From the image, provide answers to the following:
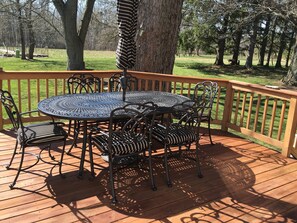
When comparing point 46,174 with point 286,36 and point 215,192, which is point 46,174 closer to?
point 215,192

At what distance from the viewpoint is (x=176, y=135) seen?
2.91 meters

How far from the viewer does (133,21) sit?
2.97 metres

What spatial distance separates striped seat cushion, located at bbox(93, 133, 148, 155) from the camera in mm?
2535

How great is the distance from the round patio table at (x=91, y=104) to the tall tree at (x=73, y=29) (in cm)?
666

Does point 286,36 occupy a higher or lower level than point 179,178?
higher

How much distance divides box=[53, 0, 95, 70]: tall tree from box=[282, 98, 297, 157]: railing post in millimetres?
7705

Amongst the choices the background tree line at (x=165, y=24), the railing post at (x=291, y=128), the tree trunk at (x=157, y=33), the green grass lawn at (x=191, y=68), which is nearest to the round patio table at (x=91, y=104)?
the railing post at (x=291, y=128)

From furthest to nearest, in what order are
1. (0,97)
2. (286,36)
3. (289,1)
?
(286,36) → (289,1) → (0,97)

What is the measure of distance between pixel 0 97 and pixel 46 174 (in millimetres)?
911

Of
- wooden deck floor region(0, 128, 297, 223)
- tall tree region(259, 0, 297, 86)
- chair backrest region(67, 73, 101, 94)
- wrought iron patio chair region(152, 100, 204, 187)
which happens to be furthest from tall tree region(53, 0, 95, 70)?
wrought iron patio chair region(152, 100, 204, 187)

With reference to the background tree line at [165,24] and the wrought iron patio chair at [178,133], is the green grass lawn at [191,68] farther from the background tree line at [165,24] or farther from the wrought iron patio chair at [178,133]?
the wrought iron patio chair at [178,133]

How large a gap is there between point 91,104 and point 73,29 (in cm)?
734

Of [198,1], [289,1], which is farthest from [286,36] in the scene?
[289,1]

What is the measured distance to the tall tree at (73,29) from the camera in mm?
9141
